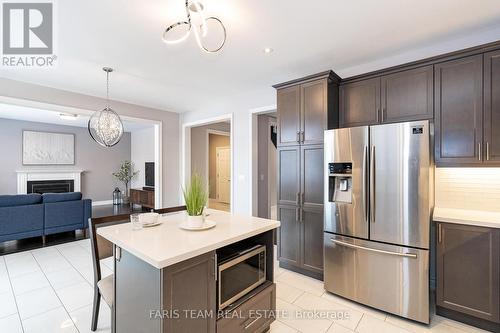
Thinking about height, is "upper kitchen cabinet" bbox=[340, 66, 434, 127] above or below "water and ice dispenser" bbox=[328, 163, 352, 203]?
above

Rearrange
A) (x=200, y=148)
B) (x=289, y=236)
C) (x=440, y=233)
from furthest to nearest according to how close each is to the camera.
→ (x=200, y=148) → (x=289, y=236) → (x=440, y=233)

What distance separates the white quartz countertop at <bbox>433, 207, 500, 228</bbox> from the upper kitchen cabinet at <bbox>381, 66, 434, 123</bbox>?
3.12 feet

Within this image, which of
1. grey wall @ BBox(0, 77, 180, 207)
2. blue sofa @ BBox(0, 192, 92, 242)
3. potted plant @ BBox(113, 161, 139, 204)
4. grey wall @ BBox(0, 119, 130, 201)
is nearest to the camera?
grey wall @ BBox(0, 77, 180, 207)

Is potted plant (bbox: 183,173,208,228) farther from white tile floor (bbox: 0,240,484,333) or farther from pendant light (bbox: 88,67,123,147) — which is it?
pendant light (bbox: 88,67,123,147)

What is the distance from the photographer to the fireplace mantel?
268 inches

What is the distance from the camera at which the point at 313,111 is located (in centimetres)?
287

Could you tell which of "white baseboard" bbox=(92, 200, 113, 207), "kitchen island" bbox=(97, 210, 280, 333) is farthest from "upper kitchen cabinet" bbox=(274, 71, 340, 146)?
"white baseboard" bbox=(92, 200, 113, 207)

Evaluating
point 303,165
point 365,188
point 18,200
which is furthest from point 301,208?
point 18,200

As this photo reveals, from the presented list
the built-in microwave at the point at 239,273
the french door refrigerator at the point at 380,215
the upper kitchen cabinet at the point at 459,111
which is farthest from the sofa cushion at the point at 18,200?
the upper kitchen cabinet at the point at 459,111

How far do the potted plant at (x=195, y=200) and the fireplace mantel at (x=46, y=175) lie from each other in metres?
7.69

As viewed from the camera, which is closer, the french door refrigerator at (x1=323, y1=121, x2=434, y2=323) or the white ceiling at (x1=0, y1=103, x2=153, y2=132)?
the french door refrigerator at (x1=323, y1=121, x2=434, y2=323)

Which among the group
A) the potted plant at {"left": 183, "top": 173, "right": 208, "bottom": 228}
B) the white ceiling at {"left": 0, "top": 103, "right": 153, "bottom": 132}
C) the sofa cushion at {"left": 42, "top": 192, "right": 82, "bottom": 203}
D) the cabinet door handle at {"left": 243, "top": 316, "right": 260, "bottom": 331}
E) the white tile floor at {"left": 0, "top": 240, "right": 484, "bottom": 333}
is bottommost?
the white tile floor at {"left": 0, "top": 240, "right": 484, "bottom": 333}

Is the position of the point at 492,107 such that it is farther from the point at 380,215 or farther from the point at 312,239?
the point at 312,239

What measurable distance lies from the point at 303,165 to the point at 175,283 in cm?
210
